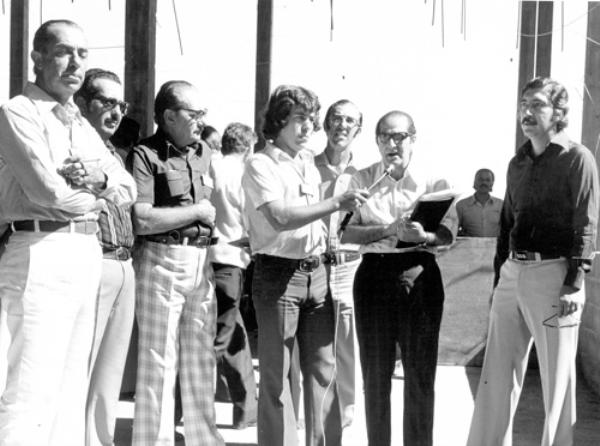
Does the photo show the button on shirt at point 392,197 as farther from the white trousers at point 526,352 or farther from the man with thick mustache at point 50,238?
the man with thick mustache at point 50,238

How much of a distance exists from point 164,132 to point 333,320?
113cm

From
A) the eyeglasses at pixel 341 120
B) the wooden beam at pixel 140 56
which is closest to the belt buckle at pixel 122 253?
the eyeglasses at pixel 341 120

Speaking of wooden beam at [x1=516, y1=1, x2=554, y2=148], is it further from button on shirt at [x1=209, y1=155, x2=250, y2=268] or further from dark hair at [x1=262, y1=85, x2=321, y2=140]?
dark hair at [x1=262, y1=85, x2=321, y2=140]

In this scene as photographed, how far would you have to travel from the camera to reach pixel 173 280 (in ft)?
15.7

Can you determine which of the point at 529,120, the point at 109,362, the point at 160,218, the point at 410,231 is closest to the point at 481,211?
the point at 529,120

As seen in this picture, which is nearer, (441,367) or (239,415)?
(239,415)

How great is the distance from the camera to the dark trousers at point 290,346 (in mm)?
4688

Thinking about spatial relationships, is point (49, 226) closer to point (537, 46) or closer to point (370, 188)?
point (370, 188)

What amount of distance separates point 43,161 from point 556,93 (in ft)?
7.39

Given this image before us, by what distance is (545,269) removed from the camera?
4789 mm

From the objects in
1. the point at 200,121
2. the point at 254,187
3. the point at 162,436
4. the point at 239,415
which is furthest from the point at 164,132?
the point at 239,415

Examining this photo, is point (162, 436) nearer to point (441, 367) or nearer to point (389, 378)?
point (389, 378)

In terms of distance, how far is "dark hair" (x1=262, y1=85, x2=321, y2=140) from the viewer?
4.71 metres

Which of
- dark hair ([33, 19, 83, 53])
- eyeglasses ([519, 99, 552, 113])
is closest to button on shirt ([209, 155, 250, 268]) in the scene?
eyeglasses ([519, 99, 552, 113])
